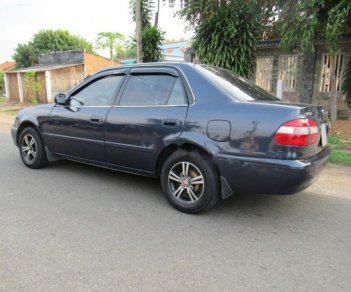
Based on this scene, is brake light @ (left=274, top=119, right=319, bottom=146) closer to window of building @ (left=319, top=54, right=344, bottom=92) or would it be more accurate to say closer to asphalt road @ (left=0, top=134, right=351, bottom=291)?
asphalt road @ (left=0, top=134, right=351, bottom=291)

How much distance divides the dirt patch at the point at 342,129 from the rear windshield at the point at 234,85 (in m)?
5.40

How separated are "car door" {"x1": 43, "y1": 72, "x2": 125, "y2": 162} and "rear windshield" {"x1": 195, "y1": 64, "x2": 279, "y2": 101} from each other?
1.21 m

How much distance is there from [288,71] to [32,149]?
1300cm

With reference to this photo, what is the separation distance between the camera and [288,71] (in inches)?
616

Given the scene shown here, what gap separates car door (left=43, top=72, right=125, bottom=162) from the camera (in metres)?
4.59

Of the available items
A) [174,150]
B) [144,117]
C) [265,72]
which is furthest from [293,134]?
[265,72]

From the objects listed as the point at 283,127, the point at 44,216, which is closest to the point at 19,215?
the point at 44,216

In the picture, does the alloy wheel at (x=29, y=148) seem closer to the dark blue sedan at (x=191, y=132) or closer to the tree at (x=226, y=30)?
the dark blue sedan at (x=191, y=132)

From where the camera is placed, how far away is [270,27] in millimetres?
14062

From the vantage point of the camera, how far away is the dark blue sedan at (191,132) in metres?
3.33

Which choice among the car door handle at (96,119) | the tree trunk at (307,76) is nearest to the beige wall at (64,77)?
the tree trunk at (307,76)

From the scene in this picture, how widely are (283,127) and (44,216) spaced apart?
106 inches

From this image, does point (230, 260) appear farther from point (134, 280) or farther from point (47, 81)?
point (47, 81)

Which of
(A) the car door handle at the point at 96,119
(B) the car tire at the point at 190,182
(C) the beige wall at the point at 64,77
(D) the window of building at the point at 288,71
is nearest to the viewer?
(B) the car tire at the point at 190,182
